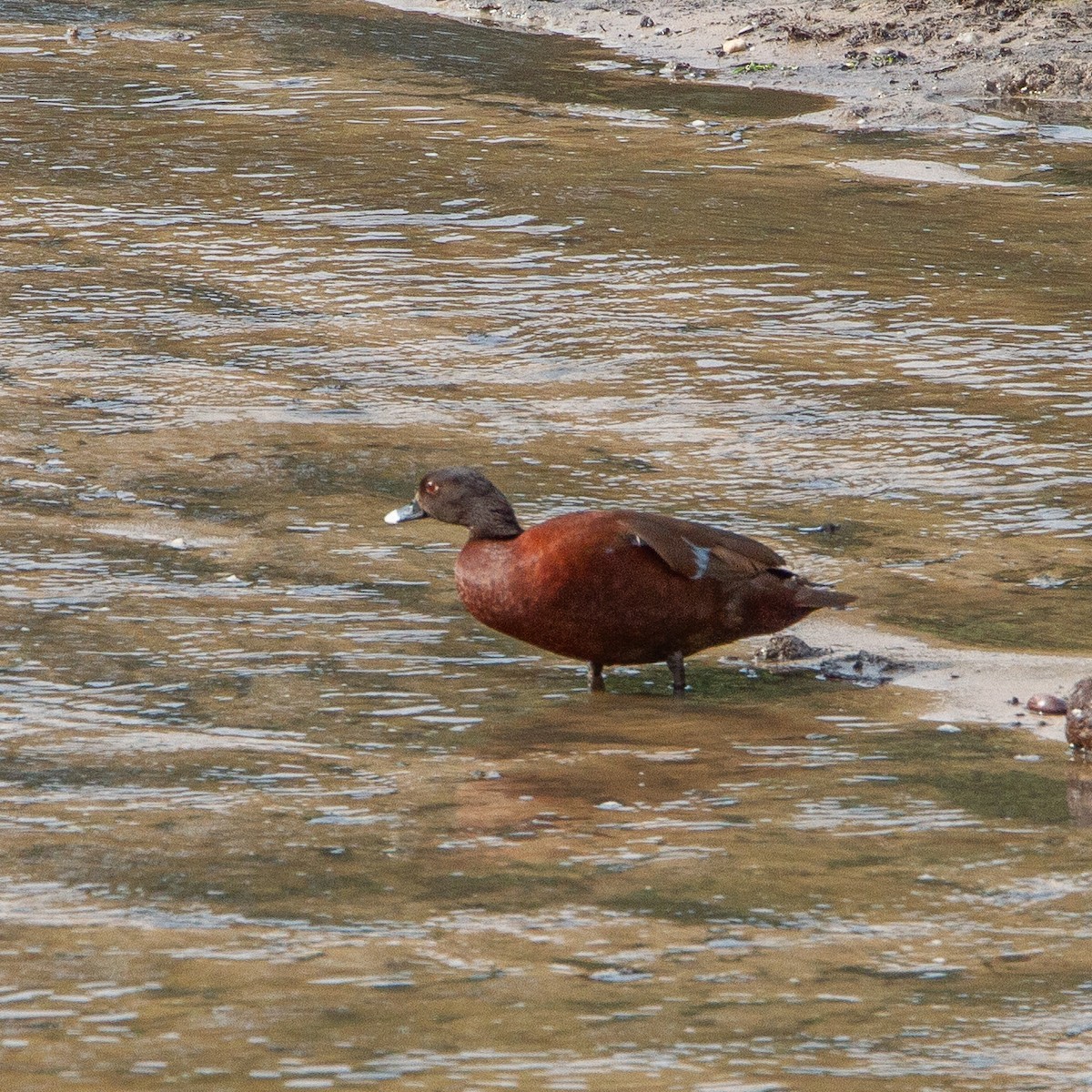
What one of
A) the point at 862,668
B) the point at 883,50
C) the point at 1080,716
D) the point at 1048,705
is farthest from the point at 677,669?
the point at 883,50

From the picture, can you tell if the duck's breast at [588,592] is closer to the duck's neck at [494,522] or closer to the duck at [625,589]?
the duck at [625,589]

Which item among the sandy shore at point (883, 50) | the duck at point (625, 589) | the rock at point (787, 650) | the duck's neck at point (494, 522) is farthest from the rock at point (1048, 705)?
the sandy shore at point (883, 50)

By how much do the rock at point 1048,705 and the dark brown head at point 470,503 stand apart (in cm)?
150

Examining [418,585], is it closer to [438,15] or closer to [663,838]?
[663,838]

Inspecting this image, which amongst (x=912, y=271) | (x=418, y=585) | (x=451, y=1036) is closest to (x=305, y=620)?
(x=418, y=585)

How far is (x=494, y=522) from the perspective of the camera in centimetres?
543

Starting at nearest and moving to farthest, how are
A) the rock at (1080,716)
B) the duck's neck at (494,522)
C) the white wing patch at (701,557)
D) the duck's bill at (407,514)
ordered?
the rock at (1080,716)
the white wing patch at (701,557)
the duck's neck at (494,522)
the duck's bill at (407,514)

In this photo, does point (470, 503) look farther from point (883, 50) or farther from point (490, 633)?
point (883, 50)

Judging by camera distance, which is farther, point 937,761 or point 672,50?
point 672,50

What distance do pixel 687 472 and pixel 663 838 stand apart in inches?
131

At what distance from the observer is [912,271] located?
9.45m

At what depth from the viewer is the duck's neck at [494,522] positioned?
17.8 feet

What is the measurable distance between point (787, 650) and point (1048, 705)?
878mm

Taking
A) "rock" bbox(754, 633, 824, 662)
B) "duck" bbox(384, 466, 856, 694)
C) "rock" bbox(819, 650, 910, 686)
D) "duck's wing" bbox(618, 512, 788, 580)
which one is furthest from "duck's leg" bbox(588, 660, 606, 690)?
"rock" bbox(819, 650, 910, 686)
